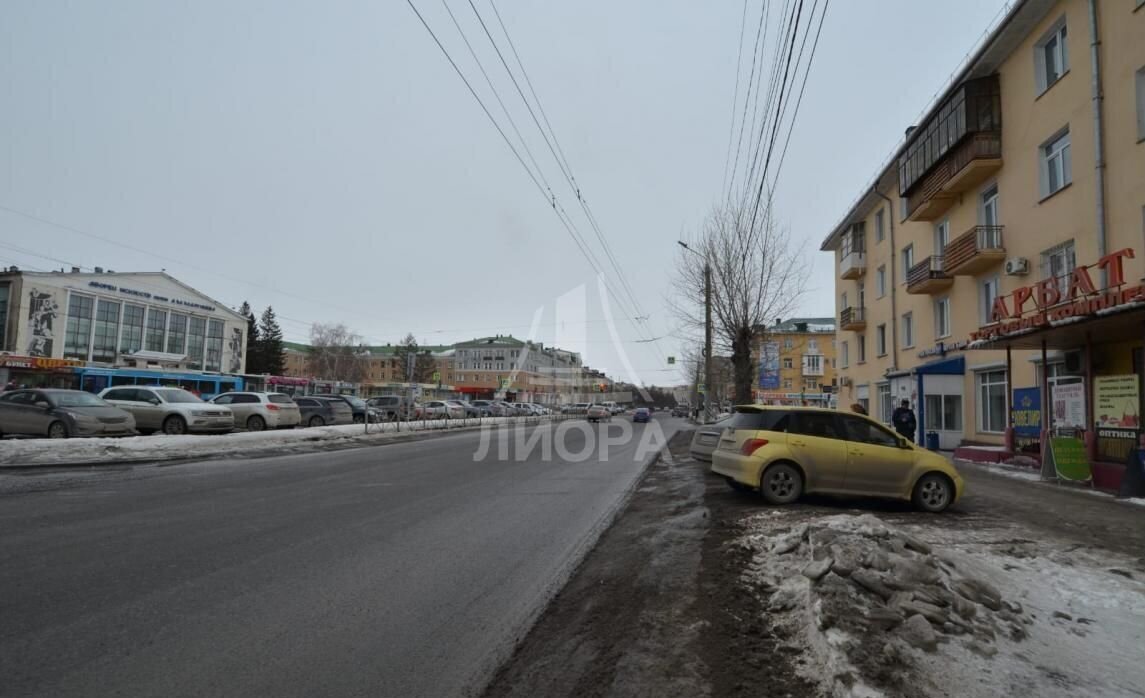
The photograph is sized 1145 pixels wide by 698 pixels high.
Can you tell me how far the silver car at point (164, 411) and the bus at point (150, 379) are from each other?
58.5 feet

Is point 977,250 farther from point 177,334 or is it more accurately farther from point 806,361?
point 177,334

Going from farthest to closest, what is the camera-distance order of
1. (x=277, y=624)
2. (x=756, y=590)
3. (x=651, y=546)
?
(x=651, y=546) → (x=756, y=590) → (x=277, y=624)

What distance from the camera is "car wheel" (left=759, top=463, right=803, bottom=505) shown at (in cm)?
908

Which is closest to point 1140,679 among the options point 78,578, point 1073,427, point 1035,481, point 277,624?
point 277,624

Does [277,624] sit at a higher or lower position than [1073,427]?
lower

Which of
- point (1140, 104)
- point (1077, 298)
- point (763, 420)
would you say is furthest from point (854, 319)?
point (763, 420)

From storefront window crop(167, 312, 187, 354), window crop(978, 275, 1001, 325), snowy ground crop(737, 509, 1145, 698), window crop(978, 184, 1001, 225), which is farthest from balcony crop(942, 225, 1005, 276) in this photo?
storefront window crop(167, 312, 187, 354)

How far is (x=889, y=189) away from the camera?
28.3 m

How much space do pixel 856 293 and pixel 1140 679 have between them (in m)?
33.1

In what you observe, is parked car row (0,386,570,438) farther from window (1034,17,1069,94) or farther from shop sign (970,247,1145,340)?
window (1034,17,1069,94)

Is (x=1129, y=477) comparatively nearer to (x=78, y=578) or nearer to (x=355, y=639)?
(x=355, y=639)

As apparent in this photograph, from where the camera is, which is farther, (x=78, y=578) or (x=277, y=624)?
(x=78, y=578)

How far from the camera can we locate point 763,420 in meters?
9.63

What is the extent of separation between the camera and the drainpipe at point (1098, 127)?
1448 centimetres
